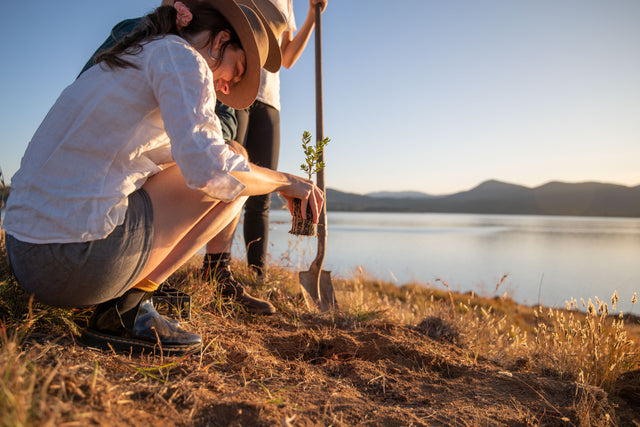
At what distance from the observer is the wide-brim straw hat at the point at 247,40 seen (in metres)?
1.60

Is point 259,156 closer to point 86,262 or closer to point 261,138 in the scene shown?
point 261,138

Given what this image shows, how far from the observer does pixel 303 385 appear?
164 cm

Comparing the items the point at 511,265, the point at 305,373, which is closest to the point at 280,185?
the point at 305,373

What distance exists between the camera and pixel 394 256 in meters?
15.3

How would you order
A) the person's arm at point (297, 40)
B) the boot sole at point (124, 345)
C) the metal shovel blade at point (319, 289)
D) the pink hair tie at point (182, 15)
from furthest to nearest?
the person's arm at point (297, 40)
the metal shovel blade at point (319, 289)
the boot sole at point (124, 345)
the pink hair tie at point (182, 15)

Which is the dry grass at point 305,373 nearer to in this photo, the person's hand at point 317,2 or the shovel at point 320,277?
the shovel at point 320,277

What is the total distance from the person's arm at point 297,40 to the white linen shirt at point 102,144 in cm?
221

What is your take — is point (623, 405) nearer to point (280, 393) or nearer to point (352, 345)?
point (352, 345)

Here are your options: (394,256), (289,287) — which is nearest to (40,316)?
(289,287)

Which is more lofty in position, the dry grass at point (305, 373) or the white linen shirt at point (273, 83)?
the white linen shirt at point (273, 83)

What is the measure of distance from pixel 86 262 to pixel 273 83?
7.15ft

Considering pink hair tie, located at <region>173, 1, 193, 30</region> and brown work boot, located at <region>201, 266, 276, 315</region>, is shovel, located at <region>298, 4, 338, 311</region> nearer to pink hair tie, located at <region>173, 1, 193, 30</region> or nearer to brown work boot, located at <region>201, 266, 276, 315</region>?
brown work boot, located at <region>201, 266, 276, 315</region>

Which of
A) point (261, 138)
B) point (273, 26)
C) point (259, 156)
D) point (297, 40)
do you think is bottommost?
point (259, 156)

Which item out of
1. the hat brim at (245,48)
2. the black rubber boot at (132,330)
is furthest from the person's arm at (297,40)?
the black rubber boot at (132,330)
